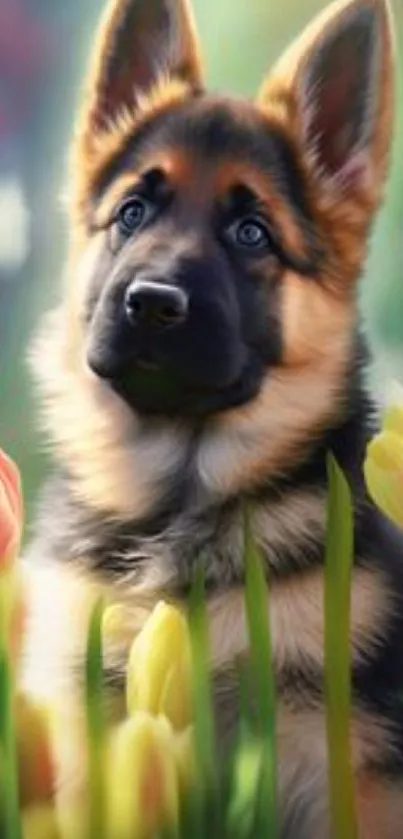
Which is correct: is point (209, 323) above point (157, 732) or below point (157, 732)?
above

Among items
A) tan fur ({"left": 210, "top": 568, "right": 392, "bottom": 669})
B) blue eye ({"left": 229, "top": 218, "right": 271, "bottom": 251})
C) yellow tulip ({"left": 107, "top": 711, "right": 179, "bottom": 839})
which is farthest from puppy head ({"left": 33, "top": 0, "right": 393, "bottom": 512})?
yellow tulip ({"left": 107, "top": 711, "right": 179, "bottom": 839})

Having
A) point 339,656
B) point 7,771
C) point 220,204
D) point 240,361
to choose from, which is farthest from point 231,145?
point 7,771

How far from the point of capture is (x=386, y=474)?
3.42 feet

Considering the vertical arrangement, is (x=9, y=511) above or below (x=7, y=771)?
Answer: above

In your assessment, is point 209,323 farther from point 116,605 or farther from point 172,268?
point 116,605

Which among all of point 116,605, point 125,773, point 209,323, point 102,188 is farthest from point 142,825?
point 102,188

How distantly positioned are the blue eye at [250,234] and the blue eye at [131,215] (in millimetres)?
68

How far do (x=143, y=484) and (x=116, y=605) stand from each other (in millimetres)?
92

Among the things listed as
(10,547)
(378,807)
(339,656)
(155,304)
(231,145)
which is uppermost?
(231,145)

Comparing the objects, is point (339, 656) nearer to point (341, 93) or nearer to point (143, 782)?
point (143, 782)

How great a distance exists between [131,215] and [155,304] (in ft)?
0.28

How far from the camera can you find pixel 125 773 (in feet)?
3.33

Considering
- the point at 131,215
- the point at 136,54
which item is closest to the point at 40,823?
the point at 131,215

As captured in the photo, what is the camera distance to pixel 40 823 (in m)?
1.03
